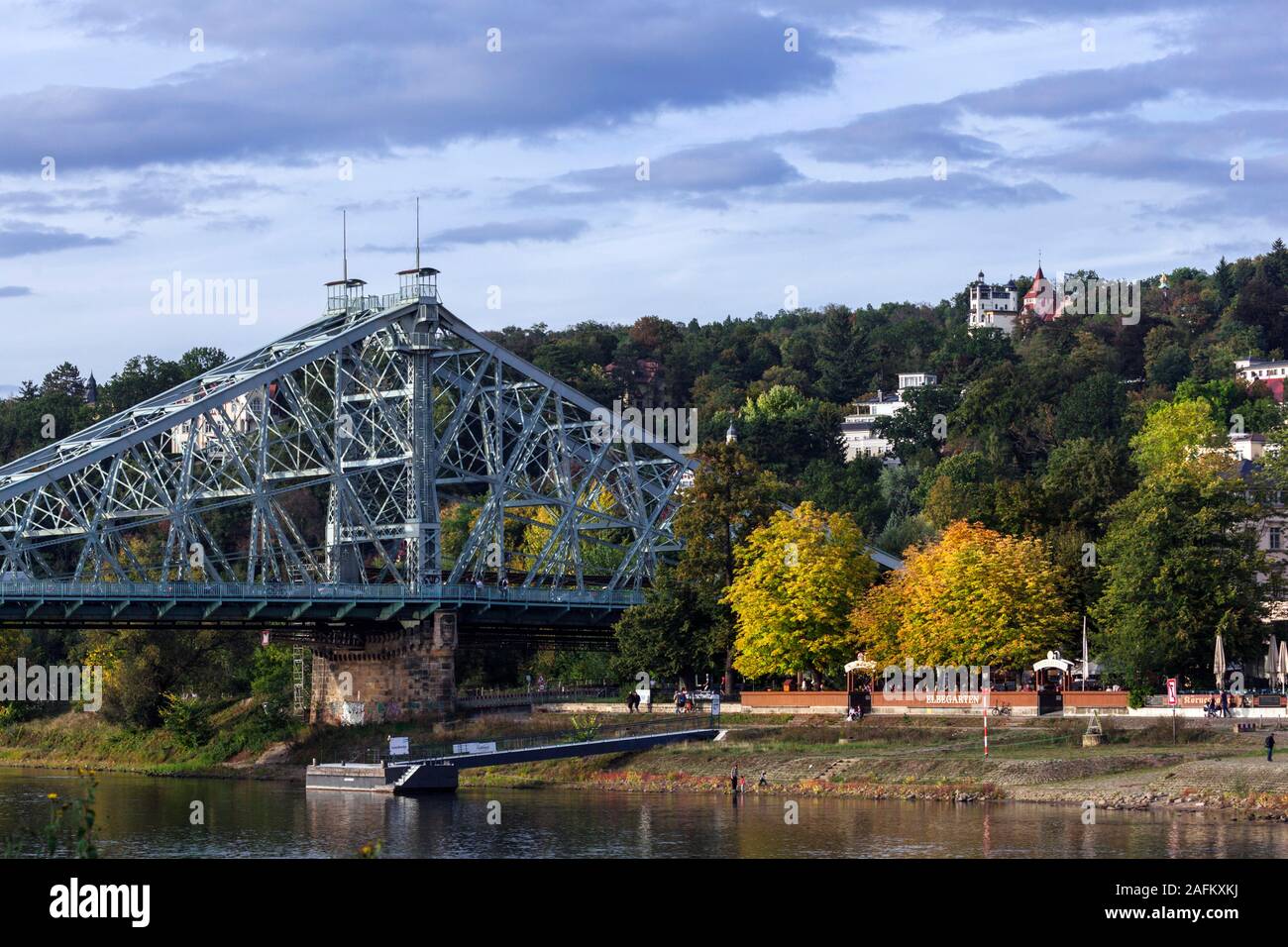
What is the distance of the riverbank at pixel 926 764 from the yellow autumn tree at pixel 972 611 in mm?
5927

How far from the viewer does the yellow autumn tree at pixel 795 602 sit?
92.1 metres

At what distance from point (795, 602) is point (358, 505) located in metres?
30.4

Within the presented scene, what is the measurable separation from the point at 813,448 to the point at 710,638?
307ft

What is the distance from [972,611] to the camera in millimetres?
86750

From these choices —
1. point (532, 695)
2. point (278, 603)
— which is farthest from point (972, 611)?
point (278, 603)

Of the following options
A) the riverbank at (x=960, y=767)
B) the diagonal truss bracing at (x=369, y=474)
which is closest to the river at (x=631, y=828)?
the riverbank at (x=960, y=767)

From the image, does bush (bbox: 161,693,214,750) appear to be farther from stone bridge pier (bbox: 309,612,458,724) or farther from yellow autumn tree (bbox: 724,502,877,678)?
yellow autumn tree (bbox: 724,502,877,678)

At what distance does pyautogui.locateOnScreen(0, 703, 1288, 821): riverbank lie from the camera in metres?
65.6

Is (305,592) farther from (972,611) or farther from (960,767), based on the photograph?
(960,767)

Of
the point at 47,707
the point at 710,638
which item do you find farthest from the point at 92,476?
the point at 710,638

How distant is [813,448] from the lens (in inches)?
7431

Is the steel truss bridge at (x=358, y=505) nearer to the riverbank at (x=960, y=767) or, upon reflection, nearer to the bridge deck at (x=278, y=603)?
the bridge deck at (x=278, y=603)

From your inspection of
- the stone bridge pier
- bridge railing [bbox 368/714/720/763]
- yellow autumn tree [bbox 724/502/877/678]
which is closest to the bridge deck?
the stone bridge pier
